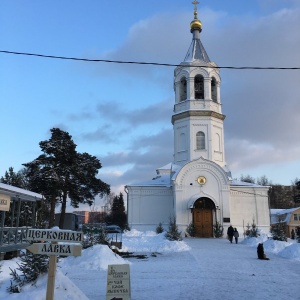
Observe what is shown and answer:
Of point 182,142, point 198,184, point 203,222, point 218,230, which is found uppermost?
point 182,142

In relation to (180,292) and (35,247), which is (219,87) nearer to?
(180,292)

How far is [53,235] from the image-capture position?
19.5 ft

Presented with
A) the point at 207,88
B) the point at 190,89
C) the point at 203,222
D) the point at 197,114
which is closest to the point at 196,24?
the point at 207,88

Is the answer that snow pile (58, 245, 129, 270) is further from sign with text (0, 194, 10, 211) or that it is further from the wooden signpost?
the wooden signpost

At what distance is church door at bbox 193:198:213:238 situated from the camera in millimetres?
30984

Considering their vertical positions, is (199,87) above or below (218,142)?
above

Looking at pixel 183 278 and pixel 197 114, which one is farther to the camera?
pixel 197 114

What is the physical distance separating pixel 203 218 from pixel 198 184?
3032 mm

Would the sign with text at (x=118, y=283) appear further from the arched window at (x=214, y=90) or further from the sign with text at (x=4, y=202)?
the arched window at (x=214, y=90)

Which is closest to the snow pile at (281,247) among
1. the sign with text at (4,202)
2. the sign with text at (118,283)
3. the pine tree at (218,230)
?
the pine tree at (218,230)

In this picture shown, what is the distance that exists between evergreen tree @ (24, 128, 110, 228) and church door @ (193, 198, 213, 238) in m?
9.24

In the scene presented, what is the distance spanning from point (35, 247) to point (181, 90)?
30.8 metres

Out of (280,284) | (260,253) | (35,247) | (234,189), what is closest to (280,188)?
(234,189)

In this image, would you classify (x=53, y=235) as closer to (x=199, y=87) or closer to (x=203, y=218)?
(x=203, y=218)
